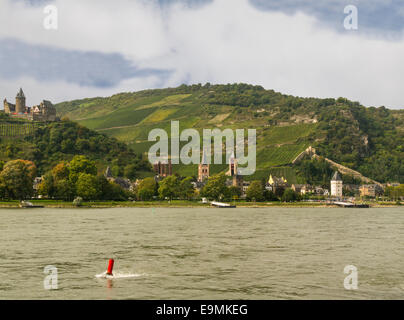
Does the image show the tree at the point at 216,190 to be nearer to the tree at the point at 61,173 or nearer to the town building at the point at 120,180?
the town building at the point at 120,180

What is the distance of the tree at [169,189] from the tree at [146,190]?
237 centimetres

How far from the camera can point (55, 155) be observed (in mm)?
149125

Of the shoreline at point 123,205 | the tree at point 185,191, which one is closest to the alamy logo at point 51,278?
the shoreline at point 123,205

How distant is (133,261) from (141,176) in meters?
144

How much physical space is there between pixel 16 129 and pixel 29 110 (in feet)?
120

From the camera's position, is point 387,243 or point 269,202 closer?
point 387,243

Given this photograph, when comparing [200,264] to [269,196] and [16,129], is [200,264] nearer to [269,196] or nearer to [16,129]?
[269,196]

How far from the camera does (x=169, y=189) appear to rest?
405 ft

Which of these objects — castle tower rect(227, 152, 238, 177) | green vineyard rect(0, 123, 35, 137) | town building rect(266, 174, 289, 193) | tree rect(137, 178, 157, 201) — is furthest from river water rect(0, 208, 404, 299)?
castle tower rect(227, 152, 238, 177)

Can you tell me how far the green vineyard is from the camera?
154125 millimetres

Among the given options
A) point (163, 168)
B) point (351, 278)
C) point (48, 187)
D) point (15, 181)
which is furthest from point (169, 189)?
point (351, 278)

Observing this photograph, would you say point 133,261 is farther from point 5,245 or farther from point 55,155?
point 55,155

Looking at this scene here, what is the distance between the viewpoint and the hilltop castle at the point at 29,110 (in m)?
184
